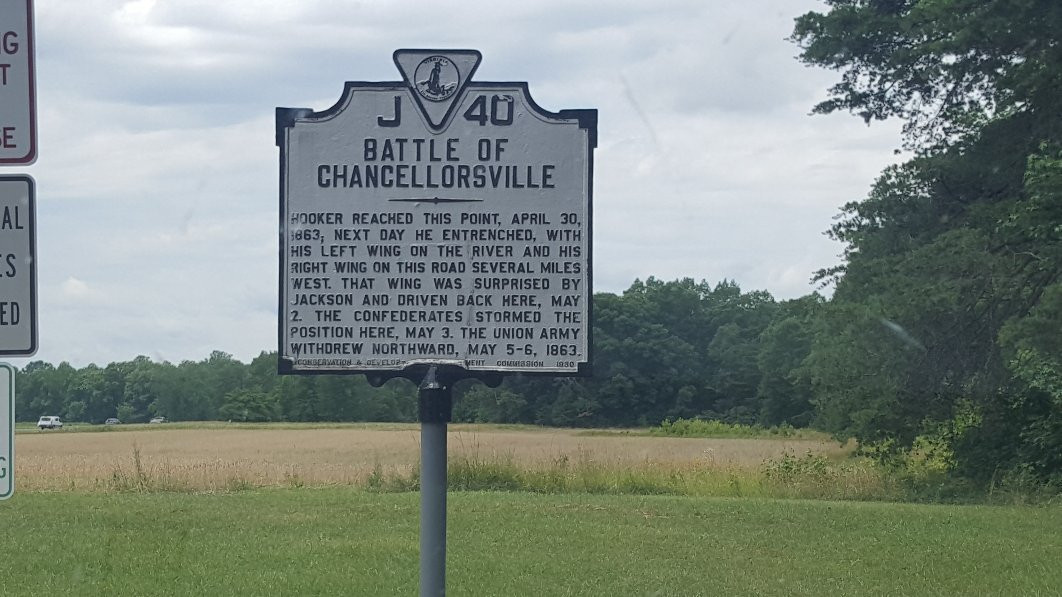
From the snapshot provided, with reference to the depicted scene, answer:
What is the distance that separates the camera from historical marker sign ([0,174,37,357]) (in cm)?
479

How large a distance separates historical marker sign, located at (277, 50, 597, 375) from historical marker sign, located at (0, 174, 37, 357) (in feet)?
5.85

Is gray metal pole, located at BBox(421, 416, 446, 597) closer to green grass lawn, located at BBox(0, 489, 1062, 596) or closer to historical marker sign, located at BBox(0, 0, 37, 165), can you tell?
historical marker sign, located at BBox(0, 0, 37, 165)

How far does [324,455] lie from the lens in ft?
111

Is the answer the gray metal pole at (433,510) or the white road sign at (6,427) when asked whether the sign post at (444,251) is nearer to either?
the gray metal pole at (433,510)

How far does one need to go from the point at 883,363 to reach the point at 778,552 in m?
10.2

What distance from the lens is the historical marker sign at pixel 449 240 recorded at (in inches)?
253

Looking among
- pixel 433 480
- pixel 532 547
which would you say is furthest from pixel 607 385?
pixel 433 480

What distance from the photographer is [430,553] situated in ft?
21.0

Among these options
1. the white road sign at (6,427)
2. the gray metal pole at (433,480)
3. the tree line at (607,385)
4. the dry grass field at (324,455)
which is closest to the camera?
the white road sign at (6,427)

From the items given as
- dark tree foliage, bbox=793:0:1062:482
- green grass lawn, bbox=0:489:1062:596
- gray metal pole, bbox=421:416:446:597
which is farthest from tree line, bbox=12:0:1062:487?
gray metal pole, bbox=421:416:446:597

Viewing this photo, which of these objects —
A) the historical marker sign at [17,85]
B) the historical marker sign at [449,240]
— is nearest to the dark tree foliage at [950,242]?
the historical marker sign at [449,240]

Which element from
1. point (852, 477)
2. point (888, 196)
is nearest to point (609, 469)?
point (852, 477)

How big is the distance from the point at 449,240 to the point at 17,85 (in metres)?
2.21

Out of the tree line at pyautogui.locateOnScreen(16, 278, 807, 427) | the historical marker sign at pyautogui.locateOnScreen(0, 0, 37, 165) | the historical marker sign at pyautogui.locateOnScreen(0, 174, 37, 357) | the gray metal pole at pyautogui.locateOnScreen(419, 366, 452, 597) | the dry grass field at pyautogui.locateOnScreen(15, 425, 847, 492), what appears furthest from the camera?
the tree line at pyautogui.locateOnScreen(16, 278, 807, 427)
